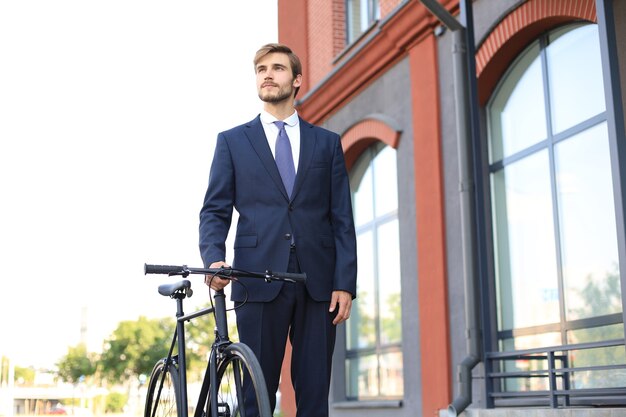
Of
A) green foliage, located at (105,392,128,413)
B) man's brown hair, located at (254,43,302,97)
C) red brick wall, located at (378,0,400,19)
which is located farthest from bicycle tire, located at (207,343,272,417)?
green foliage, located at (105,392,128,413)

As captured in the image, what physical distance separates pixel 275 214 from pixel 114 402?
286 feet

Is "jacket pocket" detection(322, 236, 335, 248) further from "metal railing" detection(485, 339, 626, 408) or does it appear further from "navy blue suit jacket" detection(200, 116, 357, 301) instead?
"metal railing" detection(485, 339, 626, 408)

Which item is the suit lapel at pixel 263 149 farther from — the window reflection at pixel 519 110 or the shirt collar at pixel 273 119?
the window reflection at pixel 519 110

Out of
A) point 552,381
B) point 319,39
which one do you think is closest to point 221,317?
point 552,381

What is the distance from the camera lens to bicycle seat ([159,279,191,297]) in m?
4.18

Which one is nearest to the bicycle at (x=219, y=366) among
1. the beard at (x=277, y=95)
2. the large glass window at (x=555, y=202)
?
the beard at (x=277, y=95)

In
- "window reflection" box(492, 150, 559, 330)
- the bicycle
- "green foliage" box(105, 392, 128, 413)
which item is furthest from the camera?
"green foliage" box(105, 392, 128, 413)

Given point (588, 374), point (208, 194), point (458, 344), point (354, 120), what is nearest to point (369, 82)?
point (354, 120)

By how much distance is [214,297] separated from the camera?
3.99 metres

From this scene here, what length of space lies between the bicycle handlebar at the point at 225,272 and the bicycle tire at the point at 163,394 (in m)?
0.61

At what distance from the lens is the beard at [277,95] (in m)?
4.30

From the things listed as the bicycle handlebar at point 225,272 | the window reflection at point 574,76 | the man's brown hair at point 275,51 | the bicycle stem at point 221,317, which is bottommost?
the bicycle stem at point 221,317

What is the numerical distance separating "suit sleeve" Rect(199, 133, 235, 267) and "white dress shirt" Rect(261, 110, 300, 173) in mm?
205

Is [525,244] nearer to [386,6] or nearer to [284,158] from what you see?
[386,6]
